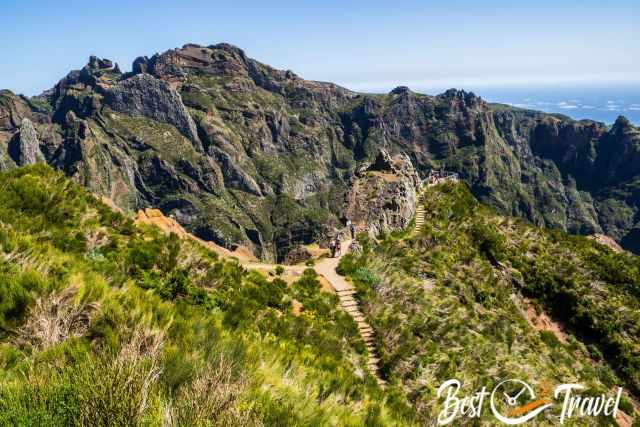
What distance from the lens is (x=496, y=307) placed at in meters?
24.2

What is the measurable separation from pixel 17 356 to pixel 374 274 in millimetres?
18854

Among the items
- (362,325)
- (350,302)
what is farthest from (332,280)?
(362,325)

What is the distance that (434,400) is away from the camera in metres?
13.1

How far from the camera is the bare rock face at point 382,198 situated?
113 feet

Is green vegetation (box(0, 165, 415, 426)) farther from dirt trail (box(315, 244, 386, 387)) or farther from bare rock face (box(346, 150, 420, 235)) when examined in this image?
bare rock face (box(346, 150, 420, 235))

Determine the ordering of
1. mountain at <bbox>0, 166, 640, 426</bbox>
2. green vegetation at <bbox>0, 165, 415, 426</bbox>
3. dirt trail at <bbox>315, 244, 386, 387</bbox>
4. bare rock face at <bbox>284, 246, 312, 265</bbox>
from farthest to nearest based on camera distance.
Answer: bare rock face at <bbox>284, 246, 312, 265</bbox> → dirt trail at <bbox>315, 244, 386, 387</bbox> → mountain at <bbox>0, 166, 640, 426</bbox> → green vegetation at <bbox>0, 165, 415, 426</bbox>

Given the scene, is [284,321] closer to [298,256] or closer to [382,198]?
[298,256]

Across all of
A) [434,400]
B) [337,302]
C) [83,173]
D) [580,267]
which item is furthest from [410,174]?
[83,173]

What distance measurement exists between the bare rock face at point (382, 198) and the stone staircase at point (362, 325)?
12546mm

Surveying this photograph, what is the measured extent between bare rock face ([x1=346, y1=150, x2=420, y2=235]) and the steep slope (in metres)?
2.49

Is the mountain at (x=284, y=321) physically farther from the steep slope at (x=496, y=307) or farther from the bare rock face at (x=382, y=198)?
the bare rock face at (x=382, y=198)

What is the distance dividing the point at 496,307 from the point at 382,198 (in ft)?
57.0

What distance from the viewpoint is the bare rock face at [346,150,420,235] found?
3453 cm

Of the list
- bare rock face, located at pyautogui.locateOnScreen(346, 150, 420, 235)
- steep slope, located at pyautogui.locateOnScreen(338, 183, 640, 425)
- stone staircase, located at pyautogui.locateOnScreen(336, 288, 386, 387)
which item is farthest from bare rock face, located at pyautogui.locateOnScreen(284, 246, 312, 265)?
stone staircase, located at pyautogui.locateOnScreen(336, 288, 386, 387)
